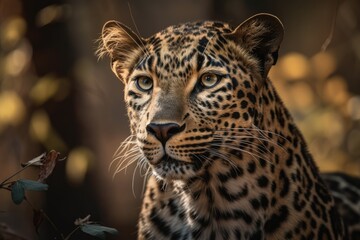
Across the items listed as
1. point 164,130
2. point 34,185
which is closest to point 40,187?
point 34,185

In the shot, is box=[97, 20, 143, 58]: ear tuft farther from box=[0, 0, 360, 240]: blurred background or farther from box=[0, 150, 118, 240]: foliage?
box=[0, 0, 360, 240]: blurred background

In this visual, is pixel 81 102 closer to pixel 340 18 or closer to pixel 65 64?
pixel 65 64

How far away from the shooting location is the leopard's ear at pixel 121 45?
575cm

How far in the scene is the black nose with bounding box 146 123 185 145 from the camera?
4898 millimetres

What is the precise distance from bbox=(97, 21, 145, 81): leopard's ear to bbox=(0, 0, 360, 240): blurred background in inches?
110

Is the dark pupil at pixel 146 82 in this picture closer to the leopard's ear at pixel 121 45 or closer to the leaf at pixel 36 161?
the leopard's ear at pixel 121 45

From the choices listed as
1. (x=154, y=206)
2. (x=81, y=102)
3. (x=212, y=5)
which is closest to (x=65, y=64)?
(x=81, y=102)

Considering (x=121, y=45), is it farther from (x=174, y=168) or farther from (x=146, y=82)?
(x=174, y=168)

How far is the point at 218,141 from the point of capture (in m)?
5.17

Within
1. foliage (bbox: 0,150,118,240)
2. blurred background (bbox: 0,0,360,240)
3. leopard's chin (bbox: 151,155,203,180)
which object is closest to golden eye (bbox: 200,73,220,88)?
leopard's chin (bbox: 151,155,203,180)

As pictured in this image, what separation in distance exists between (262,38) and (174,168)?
42.7 inches

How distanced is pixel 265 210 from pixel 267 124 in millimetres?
569

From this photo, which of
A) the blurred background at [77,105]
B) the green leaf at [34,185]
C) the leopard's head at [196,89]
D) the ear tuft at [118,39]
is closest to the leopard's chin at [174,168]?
the leopard's head at [196,89]

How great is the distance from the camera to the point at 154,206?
220 inches
